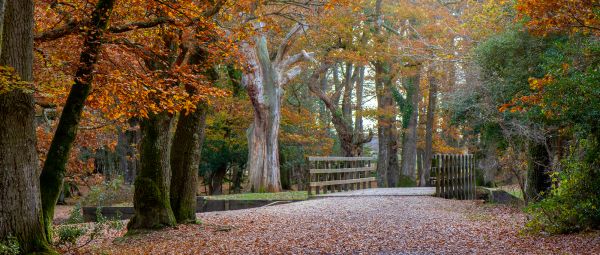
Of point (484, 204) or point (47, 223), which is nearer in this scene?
point (47, 223)

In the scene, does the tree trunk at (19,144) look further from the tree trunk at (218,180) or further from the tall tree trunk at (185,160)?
the tree trunk at (218,180)

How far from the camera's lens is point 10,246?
643 centimetres

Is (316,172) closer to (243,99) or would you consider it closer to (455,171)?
(455,171)

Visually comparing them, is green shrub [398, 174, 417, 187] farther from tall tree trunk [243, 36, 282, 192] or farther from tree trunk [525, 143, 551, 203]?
tree trunk [525, 143, 551, 203]

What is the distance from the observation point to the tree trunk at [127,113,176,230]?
9594 millimetres

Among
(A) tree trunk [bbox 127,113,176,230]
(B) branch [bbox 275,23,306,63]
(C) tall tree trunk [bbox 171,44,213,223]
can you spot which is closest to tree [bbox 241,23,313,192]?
(B) branch [bbox 275,23,306,63]

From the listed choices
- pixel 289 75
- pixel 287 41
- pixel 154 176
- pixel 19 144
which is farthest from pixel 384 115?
pixel 19 144

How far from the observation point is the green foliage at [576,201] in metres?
8.49

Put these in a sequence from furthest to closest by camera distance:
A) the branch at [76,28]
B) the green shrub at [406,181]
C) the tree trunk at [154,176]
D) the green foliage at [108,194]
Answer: the green shrub at [406,181]
the green foliage at [108,194]
the tree trunk at [154,176]
the branch at [76,28]

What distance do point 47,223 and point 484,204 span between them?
10.9m

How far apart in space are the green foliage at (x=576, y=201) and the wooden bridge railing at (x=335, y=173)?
7913 mm

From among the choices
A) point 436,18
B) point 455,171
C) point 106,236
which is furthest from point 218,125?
point 106,236

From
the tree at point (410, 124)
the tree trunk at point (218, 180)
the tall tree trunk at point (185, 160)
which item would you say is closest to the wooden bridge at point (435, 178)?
the tall tree trunk at point (185, 160)

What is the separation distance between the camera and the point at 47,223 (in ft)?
25.2
